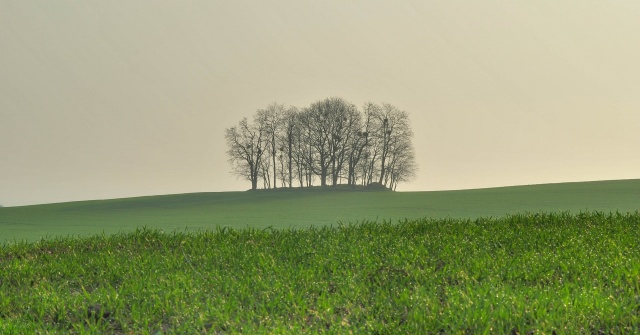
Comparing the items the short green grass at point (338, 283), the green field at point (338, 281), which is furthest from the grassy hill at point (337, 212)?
the short green grass at point (338, 283)

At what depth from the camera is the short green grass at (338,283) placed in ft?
21.5

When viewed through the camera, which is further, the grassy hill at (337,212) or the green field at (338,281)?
the grassy hill at (337,212)

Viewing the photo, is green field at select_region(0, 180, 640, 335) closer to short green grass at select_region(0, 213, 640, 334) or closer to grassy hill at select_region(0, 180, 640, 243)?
short green grass at select_region(0, 213, 640, 334)

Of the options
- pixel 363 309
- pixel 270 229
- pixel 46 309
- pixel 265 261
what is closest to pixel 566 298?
pixel 363 309

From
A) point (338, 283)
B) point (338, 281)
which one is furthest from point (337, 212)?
point (338, 283)

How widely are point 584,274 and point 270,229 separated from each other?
20.6 feet

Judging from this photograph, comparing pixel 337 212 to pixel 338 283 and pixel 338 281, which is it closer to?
pixel 338 281

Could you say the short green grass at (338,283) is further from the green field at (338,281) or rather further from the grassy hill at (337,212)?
the grassy hill at (337,212)

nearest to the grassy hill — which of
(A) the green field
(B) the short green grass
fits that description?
(A) the green field

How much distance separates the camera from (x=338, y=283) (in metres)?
7.91

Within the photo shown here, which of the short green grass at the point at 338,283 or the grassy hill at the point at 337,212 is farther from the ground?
the grassy hill at the point at 337,212

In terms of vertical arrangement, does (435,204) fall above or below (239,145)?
below

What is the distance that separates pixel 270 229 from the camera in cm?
1288

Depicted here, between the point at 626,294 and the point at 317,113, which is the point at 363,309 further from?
the point at 317,113
